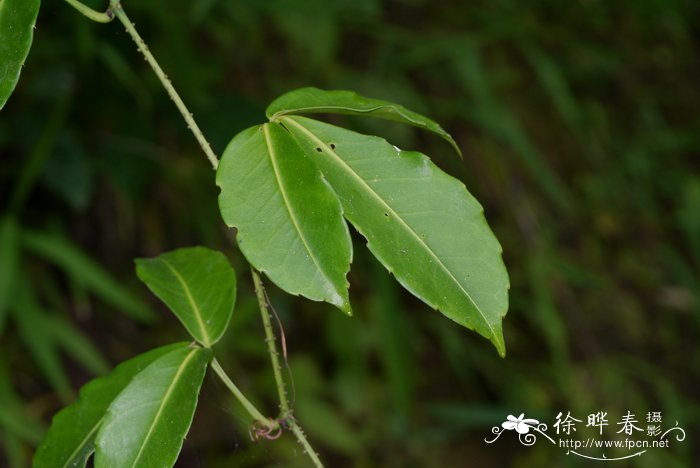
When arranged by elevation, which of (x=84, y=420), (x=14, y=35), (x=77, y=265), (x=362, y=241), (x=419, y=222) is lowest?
(x=362, y=241)

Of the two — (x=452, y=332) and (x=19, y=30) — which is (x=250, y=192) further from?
(x=452, y=332)

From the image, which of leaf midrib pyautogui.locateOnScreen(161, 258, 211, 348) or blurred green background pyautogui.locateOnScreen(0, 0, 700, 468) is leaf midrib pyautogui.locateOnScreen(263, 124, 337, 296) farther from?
Result: blurred green background pyautogui.locateOnScreen(0, 0, 700, 468)

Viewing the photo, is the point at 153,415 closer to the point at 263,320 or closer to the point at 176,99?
the point at 263,320

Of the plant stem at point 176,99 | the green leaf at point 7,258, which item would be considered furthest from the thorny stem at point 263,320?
the green leaf at point 7,258

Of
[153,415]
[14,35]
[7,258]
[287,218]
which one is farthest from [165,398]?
[7,258]

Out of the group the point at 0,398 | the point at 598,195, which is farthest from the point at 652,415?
the point at 0,398

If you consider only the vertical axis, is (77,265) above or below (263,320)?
below

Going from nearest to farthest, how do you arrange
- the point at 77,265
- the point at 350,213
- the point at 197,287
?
the point at 350,213 → the point at 197,287 → the point at 77,265
